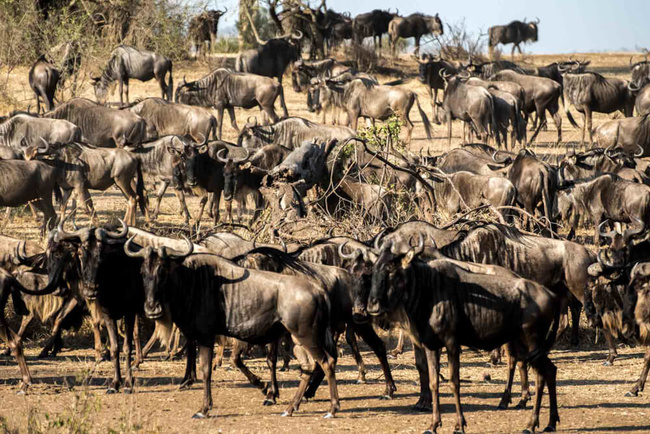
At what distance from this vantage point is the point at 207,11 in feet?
102

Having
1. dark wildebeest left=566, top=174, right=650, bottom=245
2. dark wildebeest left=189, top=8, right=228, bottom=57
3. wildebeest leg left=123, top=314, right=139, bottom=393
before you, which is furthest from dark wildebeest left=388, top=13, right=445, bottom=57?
wildebeest leg left=123, top=314, right=139, bottom=393

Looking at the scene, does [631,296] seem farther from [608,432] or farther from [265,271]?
[265,271]

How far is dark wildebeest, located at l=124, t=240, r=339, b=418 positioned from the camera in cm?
729

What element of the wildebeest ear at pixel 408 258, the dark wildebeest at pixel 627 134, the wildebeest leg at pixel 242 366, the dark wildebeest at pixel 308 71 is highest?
the dark wildebeest at pixel 308 71

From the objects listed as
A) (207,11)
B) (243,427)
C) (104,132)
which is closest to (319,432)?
(243,427)

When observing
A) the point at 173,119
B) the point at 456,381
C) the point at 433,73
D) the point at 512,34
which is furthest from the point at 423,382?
the point at 512,34

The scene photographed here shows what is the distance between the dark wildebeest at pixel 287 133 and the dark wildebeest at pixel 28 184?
4320 mm

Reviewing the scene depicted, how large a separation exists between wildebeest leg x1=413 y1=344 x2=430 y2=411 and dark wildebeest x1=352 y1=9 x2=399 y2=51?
2924cm

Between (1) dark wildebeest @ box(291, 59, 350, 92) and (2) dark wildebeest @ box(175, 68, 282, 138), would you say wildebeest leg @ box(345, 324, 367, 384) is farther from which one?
(1) dark wildebeest @ box(291, 59, 350, 92)

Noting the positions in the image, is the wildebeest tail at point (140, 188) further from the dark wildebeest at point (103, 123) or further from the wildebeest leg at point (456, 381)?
the wildebeest leg at point (456, 381)

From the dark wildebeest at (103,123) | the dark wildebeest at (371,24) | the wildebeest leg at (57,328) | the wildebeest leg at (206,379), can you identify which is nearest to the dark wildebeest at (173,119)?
the dark wildebeest at (103,123)

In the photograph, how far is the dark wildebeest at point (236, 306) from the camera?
7.29 meters

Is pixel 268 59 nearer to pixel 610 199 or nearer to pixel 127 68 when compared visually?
pixel 127 68

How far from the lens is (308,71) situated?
27750 millimetres
